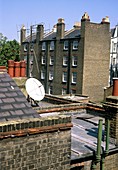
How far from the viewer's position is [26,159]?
620 centimetres

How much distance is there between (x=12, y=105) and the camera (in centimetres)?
748

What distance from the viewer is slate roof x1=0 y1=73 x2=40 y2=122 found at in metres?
7.12

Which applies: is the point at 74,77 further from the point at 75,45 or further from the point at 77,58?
the point at 75,45

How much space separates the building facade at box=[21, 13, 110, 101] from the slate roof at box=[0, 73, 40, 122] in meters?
36.2

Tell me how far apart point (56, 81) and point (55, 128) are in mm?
42814

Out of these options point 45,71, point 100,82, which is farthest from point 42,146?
point 45,71

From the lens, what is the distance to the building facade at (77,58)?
4425 centimetres

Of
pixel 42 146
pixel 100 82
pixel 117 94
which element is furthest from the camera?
pixel 100 82

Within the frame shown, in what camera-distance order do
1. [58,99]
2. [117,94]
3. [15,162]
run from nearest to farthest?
[15,162]
[117,94]
[58,99]

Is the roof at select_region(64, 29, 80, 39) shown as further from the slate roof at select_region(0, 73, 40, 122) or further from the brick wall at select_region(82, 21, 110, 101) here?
the slate roof at select_region(0, 73, 40, 122)

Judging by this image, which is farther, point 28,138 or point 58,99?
point 58,99

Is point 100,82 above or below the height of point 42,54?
below

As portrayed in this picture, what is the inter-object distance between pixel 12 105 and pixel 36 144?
161 centimetres

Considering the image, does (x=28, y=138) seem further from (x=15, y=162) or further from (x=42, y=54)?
(x=42, y=54)
